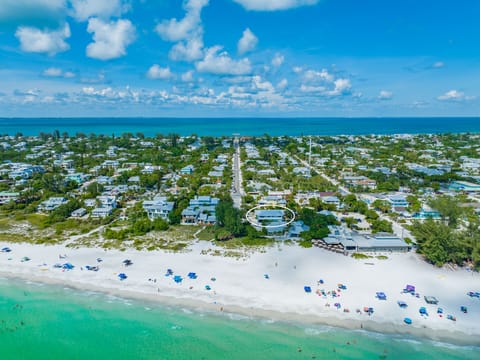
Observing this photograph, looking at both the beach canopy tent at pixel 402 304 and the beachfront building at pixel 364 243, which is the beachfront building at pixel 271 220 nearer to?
the beachfront building at pixel 364 243

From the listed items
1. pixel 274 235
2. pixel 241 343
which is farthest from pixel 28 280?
pixel 274 235

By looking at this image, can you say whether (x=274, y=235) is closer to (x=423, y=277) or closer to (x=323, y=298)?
(x=323, y=298)

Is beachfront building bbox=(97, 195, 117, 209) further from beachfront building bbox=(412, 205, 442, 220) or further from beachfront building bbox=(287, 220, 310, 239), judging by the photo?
beachfront building bbox=(412, 205, 442, 220)

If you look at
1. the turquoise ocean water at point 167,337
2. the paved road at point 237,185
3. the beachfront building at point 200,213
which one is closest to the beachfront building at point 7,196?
the beachfront building at point 200,213

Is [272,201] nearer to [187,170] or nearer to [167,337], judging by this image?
[167,337]

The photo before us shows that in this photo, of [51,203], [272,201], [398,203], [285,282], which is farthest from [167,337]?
[398,203]

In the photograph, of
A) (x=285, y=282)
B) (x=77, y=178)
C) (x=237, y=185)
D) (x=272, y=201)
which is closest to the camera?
(x=285, y=282)
